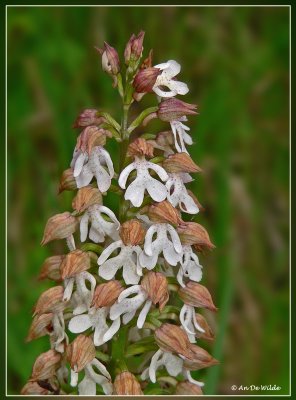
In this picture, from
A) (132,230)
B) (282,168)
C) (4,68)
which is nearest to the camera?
(132,230)

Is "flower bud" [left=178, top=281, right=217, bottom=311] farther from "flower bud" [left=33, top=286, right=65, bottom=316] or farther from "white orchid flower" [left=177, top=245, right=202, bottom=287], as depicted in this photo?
"flower bud" [left=33, top=286, right=65, bottom=316]

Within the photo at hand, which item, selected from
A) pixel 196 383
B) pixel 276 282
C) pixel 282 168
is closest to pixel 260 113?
pixel 282 168

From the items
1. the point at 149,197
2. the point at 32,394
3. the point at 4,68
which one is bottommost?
the point at 32,394

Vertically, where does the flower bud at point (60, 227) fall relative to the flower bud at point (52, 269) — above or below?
above

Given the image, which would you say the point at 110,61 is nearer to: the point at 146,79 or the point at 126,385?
the point at 146,79

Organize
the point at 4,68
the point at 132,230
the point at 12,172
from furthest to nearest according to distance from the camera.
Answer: the point at 12,172 < the point at 4,68 < the point at 132,230

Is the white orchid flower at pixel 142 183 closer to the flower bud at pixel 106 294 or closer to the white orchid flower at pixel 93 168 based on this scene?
the white orchid flower at pixel 93 168

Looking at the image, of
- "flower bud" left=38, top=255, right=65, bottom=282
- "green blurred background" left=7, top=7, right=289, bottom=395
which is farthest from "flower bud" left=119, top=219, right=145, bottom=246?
"green blurred background" left=7, top=7, right=289, bottom=395

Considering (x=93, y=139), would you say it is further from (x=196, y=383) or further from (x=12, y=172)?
(x=12, y=172)

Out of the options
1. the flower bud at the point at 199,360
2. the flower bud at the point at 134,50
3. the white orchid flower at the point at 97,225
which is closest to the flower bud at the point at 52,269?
the white orchid flower at the point at 97,225
